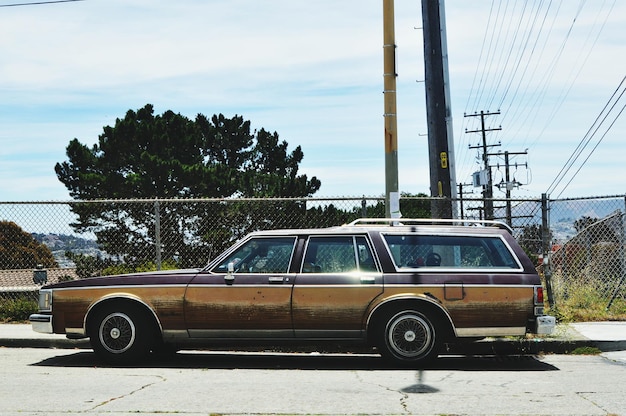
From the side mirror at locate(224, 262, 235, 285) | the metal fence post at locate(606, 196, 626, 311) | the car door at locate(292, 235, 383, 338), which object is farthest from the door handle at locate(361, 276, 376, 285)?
the metal fence post at locate(606, 196, 626, 311)

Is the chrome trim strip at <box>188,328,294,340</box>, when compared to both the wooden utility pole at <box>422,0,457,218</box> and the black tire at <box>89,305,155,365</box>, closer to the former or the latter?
the black tire at <box>89,305,155,365</box>

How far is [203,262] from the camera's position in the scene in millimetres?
15305

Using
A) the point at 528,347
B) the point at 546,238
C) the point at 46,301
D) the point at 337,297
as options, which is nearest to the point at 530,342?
the point at 528,347

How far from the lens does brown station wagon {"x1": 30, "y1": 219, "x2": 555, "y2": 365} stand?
9711 millimetres

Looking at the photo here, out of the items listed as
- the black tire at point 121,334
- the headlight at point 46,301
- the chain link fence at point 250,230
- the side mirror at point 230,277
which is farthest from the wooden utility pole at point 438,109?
the headlight at point 46,301

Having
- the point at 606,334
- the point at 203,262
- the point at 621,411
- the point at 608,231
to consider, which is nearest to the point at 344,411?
the point at 621,411

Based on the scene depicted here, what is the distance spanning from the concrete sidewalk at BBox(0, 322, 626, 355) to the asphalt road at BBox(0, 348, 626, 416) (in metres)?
0.23

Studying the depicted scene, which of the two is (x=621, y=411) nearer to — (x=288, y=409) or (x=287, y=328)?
(x=288, y=409)

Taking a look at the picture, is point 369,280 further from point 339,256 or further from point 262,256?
point 262,256

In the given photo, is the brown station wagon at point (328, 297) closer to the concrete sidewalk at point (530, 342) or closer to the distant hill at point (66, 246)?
the concrete sidewalk at point (530, 342)

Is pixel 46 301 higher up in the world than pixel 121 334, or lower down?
higher up

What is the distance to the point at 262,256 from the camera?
33.0 feet

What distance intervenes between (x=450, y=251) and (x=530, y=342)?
1918 millimetres

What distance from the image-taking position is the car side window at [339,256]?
9.93 meters
